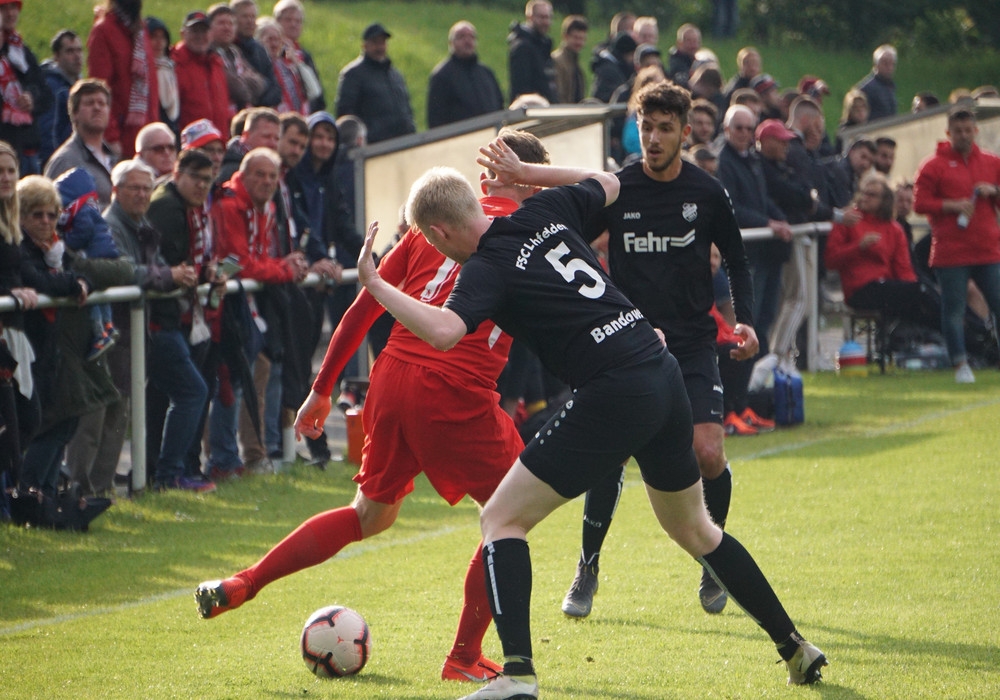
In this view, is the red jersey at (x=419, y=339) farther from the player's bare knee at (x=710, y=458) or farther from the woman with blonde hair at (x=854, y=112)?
the woman with blonde hair at (x=854, y=112)

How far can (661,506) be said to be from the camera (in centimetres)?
511

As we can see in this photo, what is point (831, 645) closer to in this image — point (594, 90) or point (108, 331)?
point (108, 331)

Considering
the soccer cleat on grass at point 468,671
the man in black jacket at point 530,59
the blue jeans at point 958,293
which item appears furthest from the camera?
the man in black jacket at point 530,59

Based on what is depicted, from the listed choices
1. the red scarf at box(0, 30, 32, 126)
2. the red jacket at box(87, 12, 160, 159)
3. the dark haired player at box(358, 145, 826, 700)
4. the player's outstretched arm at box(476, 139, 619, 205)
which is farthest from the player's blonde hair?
the red jacket at box(87, 12, 160, 159)

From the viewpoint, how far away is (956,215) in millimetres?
13977

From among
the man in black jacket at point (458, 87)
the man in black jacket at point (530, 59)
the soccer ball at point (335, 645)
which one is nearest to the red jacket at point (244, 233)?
the soccer ball at point (335, 645)

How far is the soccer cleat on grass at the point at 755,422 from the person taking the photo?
1205 centimetres

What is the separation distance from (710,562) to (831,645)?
0.95 meters

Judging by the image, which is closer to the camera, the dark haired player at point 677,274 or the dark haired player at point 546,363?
the dark haired player at point 546,363

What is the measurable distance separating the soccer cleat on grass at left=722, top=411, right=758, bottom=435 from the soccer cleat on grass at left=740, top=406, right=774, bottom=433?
7cm

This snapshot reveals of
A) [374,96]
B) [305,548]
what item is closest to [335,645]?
[305,548]

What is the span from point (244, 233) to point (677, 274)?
4297 millimetres

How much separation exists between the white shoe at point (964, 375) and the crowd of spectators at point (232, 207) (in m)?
0.02

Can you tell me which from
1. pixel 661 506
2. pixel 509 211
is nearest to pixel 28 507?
pixel 509 211
